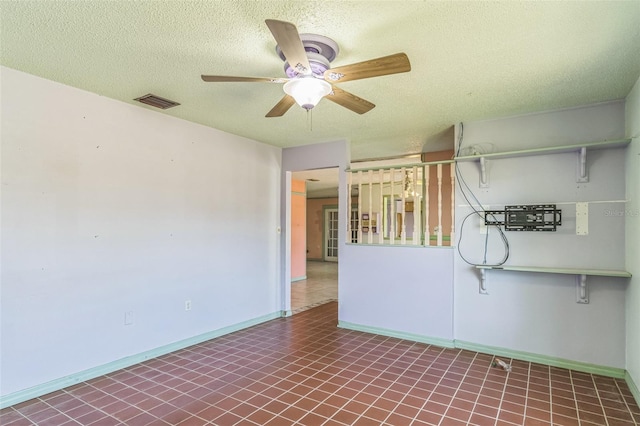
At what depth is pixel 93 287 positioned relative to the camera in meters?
2.91

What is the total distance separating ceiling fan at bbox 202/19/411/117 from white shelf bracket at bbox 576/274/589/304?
97.6 inches

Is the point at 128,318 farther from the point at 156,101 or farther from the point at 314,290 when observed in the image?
the point at 314,290

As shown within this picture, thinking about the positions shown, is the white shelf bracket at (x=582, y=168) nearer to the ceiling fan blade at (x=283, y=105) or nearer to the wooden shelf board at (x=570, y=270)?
the wooden shelf board at (x=570, y=270)

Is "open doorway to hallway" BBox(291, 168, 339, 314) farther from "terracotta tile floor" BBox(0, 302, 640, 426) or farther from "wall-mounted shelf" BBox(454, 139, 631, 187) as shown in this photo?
"wall-mounted shelf" BBox(454, 139, 631, 187)

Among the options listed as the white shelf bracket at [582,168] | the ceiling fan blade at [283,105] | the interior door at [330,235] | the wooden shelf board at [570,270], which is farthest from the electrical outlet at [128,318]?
the interior door at [330,235]

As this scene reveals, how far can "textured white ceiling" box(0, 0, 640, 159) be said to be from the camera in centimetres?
176

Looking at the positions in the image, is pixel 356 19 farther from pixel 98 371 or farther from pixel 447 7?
pixel 98 371

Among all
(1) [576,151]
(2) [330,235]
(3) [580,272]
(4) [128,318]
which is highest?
(1) [576,151]

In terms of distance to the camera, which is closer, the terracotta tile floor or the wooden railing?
the terracotta tile floor

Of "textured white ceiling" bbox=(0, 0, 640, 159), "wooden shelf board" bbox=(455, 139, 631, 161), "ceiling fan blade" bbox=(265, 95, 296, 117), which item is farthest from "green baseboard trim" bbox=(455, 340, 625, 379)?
"ceiling fan blade" bbox=(265, 95, 296, 117)

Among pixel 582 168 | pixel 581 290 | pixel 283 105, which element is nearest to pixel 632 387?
pixel 581 290

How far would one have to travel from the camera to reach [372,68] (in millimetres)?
1838

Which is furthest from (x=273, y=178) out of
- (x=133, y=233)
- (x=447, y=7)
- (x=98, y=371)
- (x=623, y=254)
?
(x=623, y=254)

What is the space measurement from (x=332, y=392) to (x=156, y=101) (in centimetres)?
282
